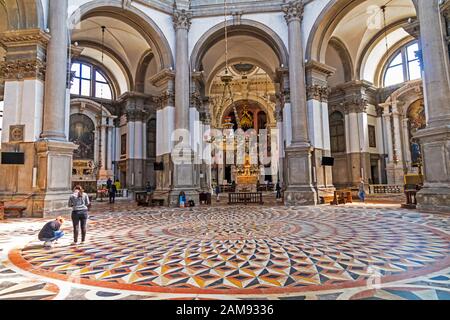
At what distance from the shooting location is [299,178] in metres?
12.2

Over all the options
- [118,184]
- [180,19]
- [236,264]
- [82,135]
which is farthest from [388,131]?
[82,135]

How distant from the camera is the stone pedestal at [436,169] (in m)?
7.91

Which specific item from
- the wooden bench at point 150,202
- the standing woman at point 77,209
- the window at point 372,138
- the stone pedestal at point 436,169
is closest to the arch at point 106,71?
the wooden bench at point 150,202

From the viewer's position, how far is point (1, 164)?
9023 mm

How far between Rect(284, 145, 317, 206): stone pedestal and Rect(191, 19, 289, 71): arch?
4.52 meters

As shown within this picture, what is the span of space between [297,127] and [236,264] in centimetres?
987

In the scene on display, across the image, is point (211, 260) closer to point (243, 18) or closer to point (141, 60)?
point (243, 18)

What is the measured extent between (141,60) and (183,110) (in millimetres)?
7237

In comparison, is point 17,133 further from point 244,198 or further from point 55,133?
point 244,198

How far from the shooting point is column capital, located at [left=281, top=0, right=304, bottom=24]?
13.1 m

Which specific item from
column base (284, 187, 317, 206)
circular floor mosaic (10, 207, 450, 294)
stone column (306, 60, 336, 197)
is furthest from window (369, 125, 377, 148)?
circular floor mosaic (10, 207, 450, 294)

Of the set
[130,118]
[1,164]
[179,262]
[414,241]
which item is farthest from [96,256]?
[130,118]

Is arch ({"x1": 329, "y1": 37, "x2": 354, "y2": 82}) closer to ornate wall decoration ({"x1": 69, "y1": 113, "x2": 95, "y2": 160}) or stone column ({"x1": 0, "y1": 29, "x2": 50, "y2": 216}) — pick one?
stone column ({"x1": 0, "y1": 29, "x2": 50, "y2": 216})

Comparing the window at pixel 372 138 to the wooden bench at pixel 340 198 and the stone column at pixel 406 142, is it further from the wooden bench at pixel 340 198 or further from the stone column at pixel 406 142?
the wooden bench at pixel 340 198
